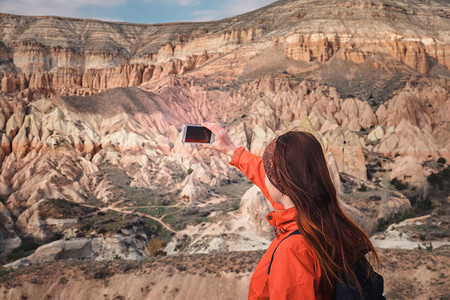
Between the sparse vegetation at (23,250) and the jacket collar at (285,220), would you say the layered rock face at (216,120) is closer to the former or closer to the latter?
the sparse vegetation at (23,250)

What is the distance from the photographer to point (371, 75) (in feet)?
169

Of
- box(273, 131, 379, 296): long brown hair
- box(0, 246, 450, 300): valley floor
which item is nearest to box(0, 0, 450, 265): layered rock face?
box(0, 246, 450, 300): valley floor

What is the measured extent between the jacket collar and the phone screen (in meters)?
1.42

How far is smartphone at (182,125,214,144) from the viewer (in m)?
3.45

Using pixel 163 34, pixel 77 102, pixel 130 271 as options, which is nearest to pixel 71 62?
pixel 163 34

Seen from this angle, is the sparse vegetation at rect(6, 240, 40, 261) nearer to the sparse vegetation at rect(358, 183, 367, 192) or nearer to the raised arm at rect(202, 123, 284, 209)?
the raised arm at rect(202, 123, 284, 209)

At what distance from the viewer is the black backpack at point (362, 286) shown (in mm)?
2010

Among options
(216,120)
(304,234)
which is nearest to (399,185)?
(216,120)

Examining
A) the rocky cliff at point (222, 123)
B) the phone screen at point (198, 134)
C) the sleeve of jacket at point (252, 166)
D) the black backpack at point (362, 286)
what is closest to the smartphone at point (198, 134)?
the phone screen at point (198, 134)

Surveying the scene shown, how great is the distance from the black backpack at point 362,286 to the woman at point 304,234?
0.6 inches

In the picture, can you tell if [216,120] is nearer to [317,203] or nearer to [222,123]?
[222,123]

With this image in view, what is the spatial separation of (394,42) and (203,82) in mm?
29243

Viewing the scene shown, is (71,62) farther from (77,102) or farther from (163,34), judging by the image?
(77,102)

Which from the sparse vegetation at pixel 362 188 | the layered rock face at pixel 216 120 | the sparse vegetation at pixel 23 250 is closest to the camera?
the sparse vegetation at pixel 23 250
